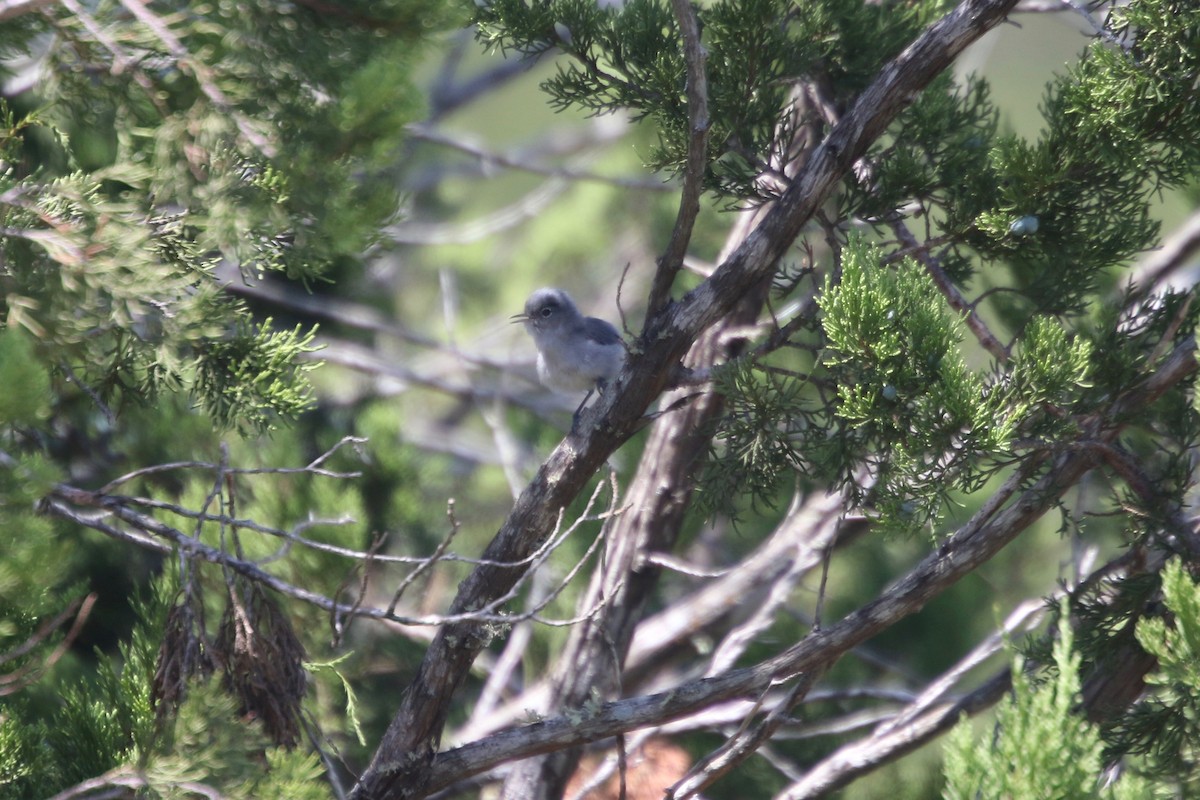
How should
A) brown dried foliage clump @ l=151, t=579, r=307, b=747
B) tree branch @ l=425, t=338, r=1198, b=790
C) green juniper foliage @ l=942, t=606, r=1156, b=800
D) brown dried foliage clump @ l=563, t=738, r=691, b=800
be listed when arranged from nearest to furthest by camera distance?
green juniper foliage @ l=942, t=606, r=1156, b=800
brown dried foliage clump @ l=151, t=579, r=307, b=747
tree branch @ l=425, t=338, r=1198, b=790
brown dried foliage clump @ l=563, t=738, r=691, b=800

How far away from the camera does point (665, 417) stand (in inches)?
119

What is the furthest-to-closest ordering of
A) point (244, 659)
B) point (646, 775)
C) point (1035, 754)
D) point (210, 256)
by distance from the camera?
point (646, 775) < point (210, 256) < point (244, 659) < point (1035, 754)

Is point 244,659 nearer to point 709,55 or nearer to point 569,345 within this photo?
point 709,55

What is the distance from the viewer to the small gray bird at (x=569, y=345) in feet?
12.8

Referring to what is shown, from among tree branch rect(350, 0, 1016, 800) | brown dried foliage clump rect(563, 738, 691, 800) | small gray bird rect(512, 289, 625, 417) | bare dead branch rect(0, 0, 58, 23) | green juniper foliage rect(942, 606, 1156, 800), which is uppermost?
small gray bird rect(512, 289, 625, 417)

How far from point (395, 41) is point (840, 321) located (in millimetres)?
1138

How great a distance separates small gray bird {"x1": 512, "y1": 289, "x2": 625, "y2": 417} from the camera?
3.89m

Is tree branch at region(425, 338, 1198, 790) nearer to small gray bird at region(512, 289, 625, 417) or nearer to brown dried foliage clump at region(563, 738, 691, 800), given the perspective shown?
brown dried foliage clump at region(563, 738, 691, 800)

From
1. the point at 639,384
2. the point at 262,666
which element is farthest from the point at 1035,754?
the point at 262,666

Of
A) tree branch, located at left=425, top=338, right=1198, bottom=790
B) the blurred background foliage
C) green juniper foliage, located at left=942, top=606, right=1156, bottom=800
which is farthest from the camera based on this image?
tree branch, located at left=425, top=338, right=1198, bottom=790

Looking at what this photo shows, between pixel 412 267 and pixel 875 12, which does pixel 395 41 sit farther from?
pixel 412 267

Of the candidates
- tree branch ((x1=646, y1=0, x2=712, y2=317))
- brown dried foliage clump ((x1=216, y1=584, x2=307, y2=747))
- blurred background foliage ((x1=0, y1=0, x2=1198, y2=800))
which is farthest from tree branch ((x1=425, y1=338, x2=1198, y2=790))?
tree branch ((x1=646, y1=0, x2=712, y2=317))

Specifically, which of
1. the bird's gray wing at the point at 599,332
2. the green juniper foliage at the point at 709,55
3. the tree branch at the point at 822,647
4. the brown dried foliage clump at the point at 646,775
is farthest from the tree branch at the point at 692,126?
the bird's gray wing at the point at 599,332

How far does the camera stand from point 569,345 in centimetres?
403
